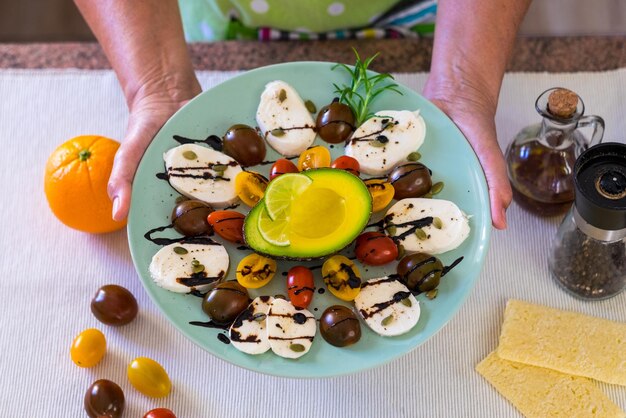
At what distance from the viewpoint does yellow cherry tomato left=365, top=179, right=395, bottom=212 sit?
131 cm

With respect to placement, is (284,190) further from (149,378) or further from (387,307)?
(149,378)

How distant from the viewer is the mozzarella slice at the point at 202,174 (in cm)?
134

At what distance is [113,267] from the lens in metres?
1.56

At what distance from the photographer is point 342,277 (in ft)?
4.07

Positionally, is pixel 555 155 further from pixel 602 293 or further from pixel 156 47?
pixel 156 47

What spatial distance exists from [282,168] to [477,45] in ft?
1.75

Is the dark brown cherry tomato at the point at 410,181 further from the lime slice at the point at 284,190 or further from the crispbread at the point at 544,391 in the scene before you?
the crispbread at the point at 544,391

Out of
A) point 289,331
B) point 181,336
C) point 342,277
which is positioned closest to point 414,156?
point 342,277

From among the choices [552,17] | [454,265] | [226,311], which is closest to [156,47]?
[226,311]

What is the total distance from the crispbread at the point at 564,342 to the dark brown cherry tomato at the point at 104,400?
700 millimetres

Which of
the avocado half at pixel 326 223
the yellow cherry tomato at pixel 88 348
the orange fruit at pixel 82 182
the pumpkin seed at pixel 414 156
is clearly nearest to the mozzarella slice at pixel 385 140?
the pumpkin seed at pixel 414 156

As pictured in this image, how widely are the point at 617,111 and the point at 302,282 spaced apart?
891 millimetres

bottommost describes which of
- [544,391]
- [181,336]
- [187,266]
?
[544,391]

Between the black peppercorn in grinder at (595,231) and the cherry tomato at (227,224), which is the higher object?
the cherry tomato at (227,224)
